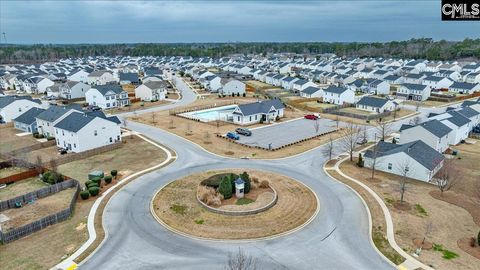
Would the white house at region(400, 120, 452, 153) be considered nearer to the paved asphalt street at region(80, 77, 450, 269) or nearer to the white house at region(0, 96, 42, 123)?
the paved asphalt street at region(80, 77, 450, 269)

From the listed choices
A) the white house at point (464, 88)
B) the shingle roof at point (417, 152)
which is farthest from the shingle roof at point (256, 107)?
the white house at point (464, 88)

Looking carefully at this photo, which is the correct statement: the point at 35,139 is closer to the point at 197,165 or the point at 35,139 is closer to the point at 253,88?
the point at 197,165

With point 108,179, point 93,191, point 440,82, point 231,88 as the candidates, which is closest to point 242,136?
point 108,179

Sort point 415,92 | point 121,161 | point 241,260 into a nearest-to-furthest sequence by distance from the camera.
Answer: point 241,260
point 121,161
point 415,92

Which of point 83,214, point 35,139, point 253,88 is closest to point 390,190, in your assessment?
point 83,214

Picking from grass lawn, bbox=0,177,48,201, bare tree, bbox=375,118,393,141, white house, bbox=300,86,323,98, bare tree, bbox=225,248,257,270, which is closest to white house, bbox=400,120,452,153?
bare tree, bbox=375,118,393,141

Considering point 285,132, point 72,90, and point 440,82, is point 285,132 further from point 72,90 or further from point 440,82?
point 440,82
